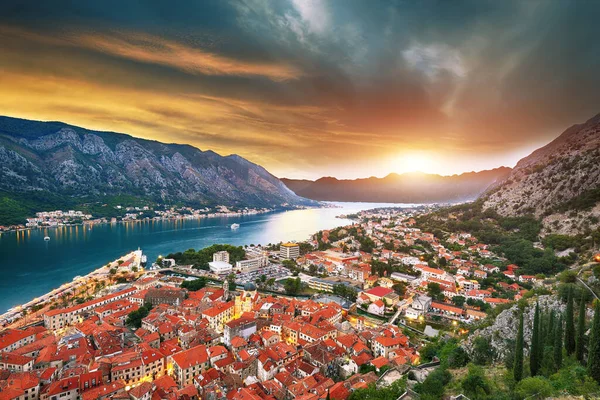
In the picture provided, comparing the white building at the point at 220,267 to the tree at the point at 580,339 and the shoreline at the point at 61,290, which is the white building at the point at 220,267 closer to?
the shoreline at the point at 61,290

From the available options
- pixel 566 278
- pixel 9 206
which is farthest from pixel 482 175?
pixel 9 206

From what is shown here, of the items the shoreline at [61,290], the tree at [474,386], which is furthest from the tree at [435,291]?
the shoreline at [61,290]

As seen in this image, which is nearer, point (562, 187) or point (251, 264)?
point (251, 264)

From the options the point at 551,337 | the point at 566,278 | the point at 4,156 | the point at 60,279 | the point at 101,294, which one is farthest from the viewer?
the point at 4,156

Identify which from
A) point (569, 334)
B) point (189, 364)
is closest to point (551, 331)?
point (569, 334)

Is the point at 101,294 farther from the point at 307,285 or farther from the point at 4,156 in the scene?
the point at 4,156

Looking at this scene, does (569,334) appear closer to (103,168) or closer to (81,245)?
(81,245)
